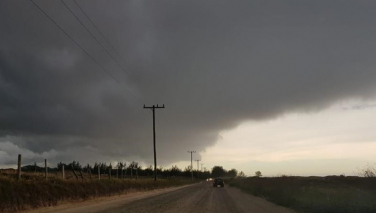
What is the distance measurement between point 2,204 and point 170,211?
30.0 ft

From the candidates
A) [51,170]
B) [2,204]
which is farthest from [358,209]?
[51,170]

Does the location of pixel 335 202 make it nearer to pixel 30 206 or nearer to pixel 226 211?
pixel 226 211

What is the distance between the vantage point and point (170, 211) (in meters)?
22.0

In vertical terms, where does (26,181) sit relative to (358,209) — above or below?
above

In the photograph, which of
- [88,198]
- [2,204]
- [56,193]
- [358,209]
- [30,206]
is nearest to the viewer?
[358,209]

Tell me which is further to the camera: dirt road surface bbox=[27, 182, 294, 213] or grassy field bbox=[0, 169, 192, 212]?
dirt road surface bbox=[27, 182, 294, 213]

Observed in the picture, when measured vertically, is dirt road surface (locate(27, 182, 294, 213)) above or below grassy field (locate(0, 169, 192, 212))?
below

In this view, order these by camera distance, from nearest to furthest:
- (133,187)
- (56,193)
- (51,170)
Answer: (56,193) < (133,187) < (51,170)

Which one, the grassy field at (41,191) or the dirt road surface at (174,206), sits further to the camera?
the dirt road surface at (174,206)

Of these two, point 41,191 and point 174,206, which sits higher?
point 41,191

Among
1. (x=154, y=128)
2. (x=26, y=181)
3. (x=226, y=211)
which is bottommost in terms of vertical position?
(x=226, y=211)

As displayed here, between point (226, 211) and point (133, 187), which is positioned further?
point (133, 187)

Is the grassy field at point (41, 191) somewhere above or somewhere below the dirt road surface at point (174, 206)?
above

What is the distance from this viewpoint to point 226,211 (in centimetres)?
2238
